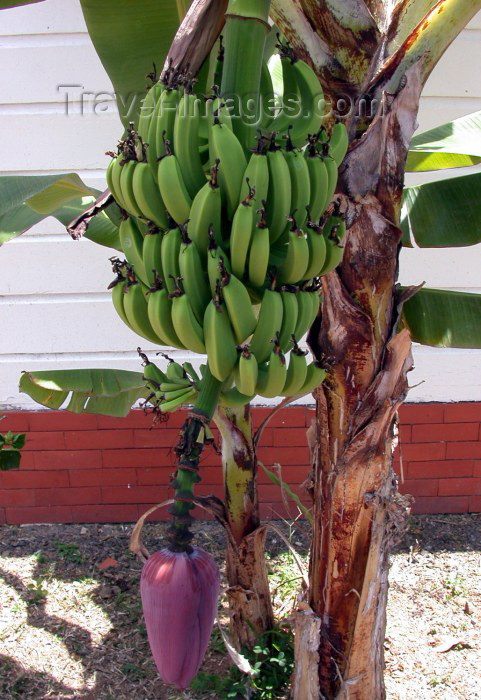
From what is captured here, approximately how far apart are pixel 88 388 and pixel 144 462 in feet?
3.58

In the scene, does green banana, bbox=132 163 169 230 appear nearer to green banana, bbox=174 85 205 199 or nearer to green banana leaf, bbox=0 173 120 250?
green banana, bbox=174 85 205 199

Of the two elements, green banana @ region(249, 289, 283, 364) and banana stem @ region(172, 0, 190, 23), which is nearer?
green banana @ region(249, 289, 283, 364)

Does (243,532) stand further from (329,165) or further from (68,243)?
(68,243)

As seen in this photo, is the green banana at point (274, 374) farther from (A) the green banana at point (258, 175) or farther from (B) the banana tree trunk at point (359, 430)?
(B) the banana tree trunk at point (359, 430)

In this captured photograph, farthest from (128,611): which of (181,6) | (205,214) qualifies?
(181,6)

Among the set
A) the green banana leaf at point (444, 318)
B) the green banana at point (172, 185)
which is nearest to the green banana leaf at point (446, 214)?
the green banana leaf at point (444, 318)

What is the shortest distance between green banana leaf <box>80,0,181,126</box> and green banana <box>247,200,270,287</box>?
2.14ft

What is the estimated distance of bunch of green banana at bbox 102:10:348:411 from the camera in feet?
2.81

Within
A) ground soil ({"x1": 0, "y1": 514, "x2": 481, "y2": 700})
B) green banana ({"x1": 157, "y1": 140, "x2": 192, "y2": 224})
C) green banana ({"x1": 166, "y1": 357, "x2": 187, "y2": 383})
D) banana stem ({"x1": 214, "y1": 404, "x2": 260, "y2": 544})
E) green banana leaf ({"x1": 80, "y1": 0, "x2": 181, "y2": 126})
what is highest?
green banana leaf ({"x1": 80, "y1": 0, "x2": 181, "y2": 126})

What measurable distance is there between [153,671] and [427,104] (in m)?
2.27

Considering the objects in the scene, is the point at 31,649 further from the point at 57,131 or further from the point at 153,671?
the point at 57,131

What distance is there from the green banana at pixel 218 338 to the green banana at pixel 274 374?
0.20ft

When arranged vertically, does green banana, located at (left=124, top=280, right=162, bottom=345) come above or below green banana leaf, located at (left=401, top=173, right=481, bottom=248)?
below

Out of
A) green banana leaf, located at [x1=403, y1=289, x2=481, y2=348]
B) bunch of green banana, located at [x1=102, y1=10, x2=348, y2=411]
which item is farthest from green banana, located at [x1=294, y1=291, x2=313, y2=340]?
green banana leaf, located at [x1=403, y1=289, x2=481, y2=348]
